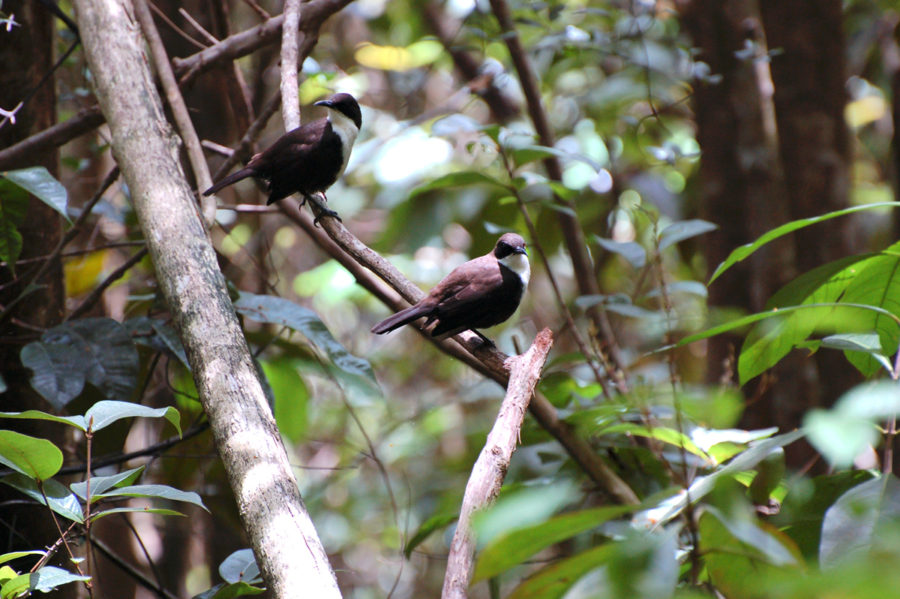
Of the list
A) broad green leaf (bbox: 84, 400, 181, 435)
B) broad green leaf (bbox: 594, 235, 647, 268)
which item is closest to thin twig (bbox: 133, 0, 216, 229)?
broad green leaf (bbox: 84, 400, 181, 435)

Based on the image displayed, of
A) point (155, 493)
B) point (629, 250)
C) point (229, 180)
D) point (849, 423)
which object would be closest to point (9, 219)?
point (229, 180)

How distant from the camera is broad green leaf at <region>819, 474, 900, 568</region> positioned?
1.04 metres

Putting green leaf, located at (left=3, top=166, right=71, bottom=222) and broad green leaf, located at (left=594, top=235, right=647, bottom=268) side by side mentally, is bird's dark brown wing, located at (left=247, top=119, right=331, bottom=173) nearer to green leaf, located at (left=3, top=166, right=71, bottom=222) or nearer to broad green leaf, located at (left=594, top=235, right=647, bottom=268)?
green leaf, located at (left=3, top=166, right=71, bottom=222)

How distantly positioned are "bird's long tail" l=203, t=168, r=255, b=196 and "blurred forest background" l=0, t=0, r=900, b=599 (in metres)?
0.08

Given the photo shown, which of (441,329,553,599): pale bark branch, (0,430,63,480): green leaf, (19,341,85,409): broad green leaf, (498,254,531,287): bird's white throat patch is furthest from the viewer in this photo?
(498,254,531,287): bird's white throat patch

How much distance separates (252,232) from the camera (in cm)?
567

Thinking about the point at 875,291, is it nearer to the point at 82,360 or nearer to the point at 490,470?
the point at 490,470

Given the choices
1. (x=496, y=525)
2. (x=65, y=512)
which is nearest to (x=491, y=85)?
(x=65, y=512)

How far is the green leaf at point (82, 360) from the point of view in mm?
2170

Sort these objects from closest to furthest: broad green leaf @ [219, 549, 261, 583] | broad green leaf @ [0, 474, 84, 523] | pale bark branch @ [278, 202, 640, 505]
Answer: broad green leaf @ [0, 474, 84, 523] → broad green leaf @ [219, 549, 261, 583] → pale bark branch @ [278, 202, 640, 505]

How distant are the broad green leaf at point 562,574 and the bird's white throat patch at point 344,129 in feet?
7.60

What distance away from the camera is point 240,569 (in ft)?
6.11

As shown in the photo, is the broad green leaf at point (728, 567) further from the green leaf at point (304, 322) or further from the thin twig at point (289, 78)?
the thin twig at point (289, 78)

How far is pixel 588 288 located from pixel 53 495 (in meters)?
2.51
